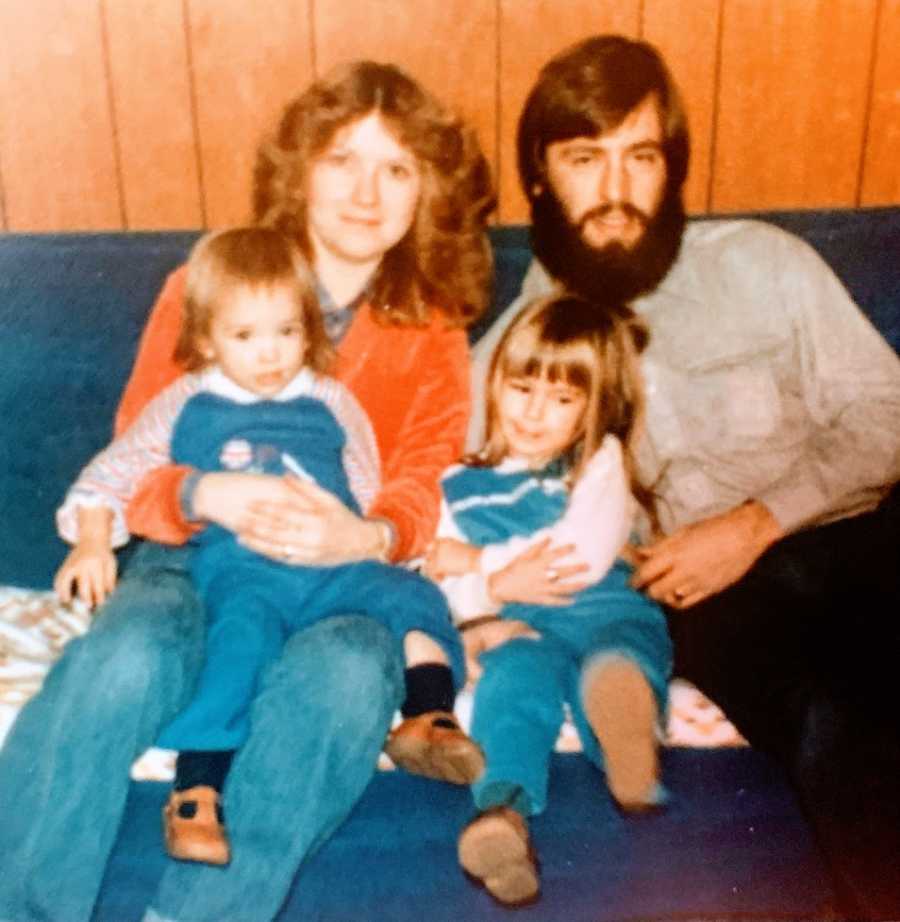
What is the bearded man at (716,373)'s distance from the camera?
4.21 ft

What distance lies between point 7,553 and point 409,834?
0.69 m

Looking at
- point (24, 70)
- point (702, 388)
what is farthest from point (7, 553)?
point (702, 388)

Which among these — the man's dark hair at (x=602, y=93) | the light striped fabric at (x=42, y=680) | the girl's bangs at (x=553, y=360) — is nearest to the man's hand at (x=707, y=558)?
the light striped fabric at (x=42, y=680)

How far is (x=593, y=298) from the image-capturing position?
4.53ft

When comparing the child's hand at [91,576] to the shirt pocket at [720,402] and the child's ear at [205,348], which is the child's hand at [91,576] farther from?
the shirt pocket at [720,402]

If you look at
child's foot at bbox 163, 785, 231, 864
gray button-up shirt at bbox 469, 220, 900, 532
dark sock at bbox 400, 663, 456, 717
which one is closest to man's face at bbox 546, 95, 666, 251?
gray button-up shirt at bbox 469, 220, 900, 532

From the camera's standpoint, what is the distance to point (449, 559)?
1305 mm

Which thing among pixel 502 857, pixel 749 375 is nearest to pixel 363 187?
pixel 749 375

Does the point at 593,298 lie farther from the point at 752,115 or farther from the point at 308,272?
the point at 752,115

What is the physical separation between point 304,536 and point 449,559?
198 millimetres

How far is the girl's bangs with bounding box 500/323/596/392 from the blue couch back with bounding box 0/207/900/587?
383 millimetres

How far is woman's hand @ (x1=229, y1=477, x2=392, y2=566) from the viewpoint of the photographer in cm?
119

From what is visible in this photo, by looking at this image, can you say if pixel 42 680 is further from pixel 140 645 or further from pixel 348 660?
pixel 348 660

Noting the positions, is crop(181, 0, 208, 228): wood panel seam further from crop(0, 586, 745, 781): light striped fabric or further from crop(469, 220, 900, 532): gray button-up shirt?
crop(0, 586, 745, 781): light striped fabric
